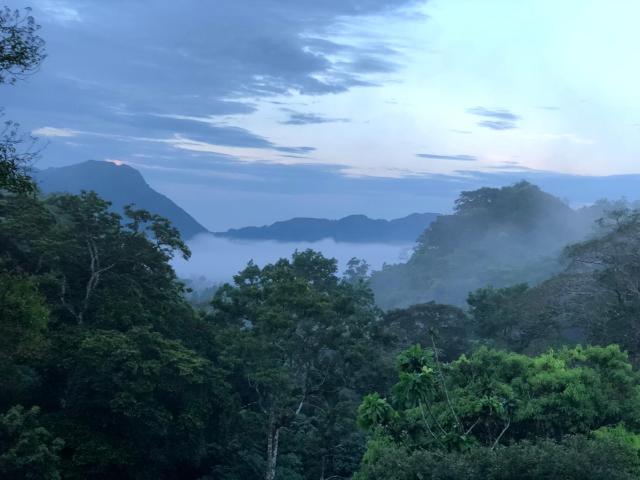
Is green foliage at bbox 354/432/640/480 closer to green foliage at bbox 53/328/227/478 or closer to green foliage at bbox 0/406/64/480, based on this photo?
green foliage at bbox 0/406/64/480

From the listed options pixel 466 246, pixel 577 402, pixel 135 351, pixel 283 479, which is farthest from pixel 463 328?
pixel 466 246

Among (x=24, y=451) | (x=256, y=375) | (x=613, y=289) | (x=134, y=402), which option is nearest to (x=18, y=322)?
(x=24, y=451)

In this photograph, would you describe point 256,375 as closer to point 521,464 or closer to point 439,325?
point 521,464

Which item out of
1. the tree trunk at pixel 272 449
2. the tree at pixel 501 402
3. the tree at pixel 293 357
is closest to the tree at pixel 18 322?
the tree at pixel 293 357

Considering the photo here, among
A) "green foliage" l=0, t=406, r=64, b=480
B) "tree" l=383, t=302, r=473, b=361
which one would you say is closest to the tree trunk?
"green foliage" l=0, t=406, r=64, b=480

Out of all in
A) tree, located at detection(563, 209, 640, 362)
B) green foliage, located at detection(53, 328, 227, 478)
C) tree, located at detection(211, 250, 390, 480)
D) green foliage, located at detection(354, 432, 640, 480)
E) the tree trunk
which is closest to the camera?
green foliage, located at detection(354, 432, 640, 480)

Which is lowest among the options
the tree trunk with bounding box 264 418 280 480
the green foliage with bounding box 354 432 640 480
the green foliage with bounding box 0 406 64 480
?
the tree trunk with bounding box 264 418 280 480

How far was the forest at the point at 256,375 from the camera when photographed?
13.2m

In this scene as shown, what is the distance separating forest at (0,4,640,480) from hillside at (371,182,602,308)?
54.9 m

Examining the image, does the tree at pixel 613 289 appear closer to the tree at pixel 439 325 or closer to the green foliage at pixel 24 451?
the tree at pixel 439 325

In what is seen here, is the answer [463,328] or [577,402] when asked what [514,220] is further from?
[577,402]

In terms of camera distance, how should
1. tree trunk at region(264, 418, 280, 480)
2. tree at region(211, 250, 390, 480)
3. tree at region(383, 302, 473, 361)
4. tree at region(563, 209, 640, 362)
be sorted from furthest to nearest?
tree at region(383, 302, 473, 361), tree at region(563, 209, 640, 362), tree at region(211, 250, 390, 480), tree trunk at region(264, 418, 280, 480)

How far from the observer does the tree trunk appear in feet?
62.4

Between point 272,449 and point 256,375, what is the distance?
8.59ft
